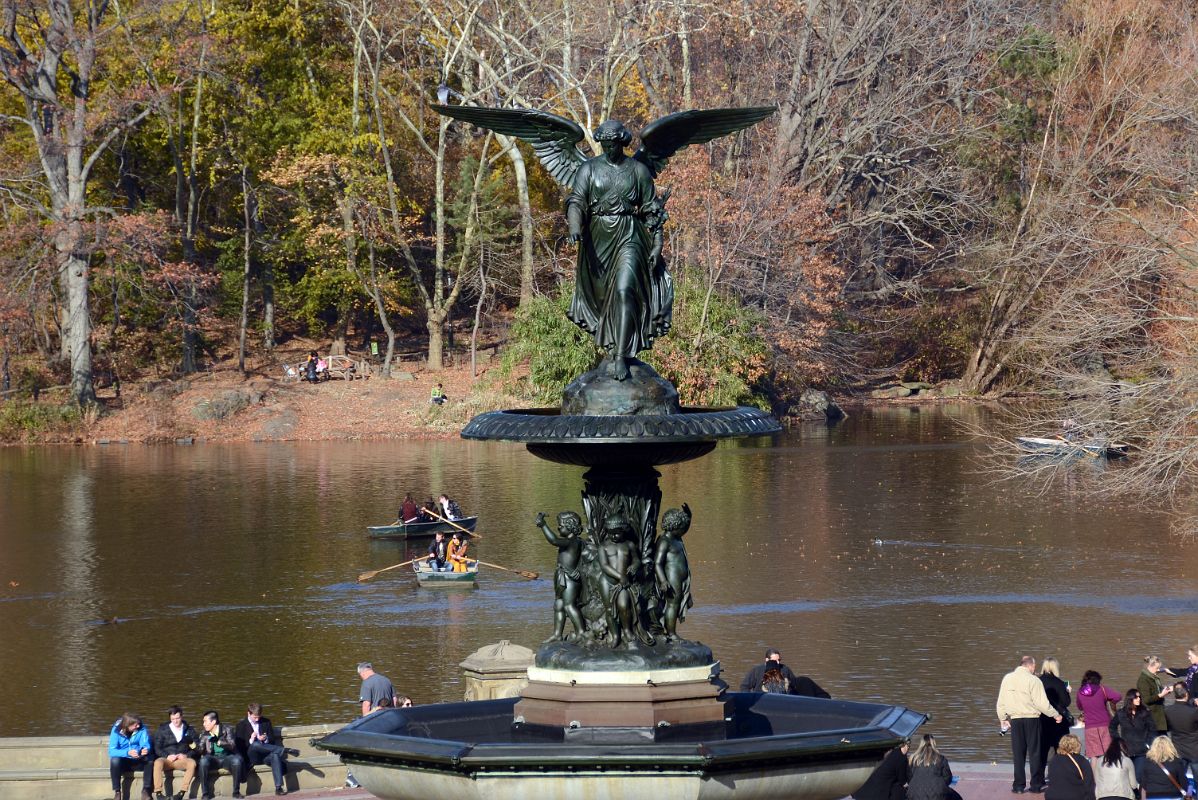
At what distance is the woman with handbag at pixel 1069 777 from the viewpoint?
513 inches

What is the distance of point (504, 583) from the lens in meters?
30.4

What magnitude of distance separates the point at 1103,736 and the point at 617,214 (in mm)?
7427

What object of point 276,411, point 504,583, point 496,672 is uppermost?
point 276,411

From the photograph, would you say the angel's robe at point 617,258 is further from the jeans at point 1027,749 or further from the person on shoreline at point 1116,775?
the jeans at point 1027,749

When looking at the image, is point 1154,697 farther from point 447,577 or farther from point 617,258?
point 447,577

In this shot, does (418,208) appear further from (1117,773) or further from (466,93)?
(1117,773)

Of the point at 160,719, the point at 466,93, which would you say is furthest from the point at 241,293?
the point at 160,719

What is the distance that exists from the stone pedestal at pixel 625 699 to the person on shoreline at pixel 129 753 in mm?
5580

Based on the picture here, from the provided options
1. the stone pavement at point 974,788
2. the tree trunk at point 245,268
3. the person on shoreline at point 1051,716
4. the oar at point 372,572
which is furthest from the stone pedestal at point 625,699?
the tree trunk at point 245,268

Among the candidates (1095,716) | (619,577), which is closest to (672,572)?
(619,577)

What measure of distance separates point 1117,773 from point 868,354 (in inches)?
2187

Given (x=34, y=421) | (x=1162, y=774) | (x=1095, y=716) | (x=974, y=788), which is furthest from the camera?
(x=34, y=421)

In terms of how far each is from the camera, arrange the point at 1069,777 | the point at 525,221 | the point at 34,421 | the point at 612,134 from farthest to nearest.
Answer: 1. the point at 525,221
2. the point at 34,421
3. the point at 1069,777
4. the point at 612,134

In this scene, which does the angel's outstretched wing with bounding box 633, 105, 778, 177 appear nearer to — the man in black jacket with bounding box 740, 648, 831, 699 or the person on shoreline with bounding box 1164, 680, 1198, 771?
the man in black jacket with bounding box 740, 648, 831, 699
